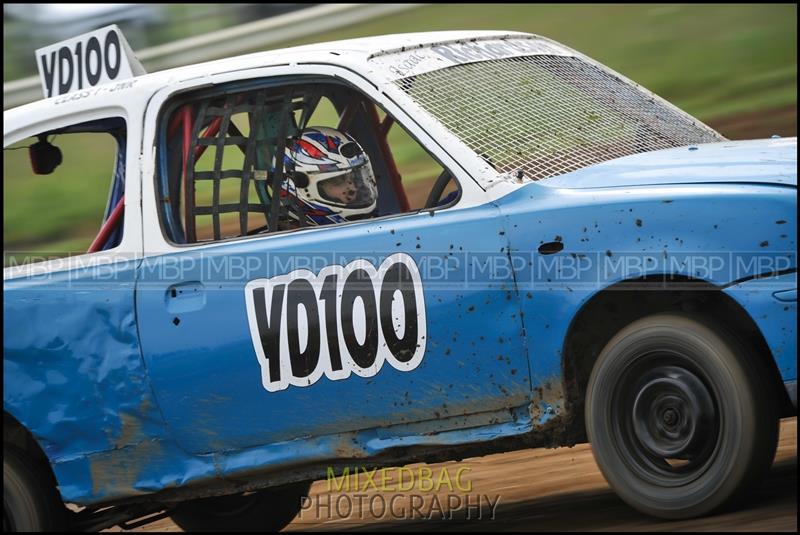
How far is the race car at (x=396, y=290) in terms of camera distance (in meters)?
4.25

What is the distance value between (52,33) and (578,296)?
17094mm

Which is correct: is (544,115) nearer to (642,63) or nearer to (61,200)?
(642,63)

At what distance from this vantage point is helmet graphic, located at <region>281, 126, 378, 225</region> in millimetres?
5176

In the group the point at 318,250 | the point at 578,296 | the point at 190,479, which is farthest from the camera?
the point at 190,479

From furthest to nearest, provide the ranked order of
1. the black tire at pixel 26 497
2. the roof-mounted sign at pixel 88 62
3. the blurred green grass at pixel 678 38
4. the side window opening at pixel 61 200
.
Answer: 1. the side window opening at pixel 61 200
2. the blurred green grass at pixel 678 38
3. the roof-mounted sign at pixel 88 62
4. the black tire at pixel 26 497

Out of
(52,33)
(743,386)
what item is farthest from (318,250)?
(52,33)

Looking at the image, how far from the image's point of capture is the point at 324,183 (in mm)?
5195

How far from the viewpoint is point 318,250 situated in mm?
4789

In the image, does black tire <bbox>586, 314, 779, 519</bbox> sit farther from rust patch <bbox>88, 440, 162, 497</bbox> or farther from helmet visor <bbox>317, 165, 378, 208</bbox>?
rust patch <bbox>88, 440, 162, 497</bbox>

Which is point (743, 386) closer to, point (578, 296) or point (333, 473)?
point (578, 296)

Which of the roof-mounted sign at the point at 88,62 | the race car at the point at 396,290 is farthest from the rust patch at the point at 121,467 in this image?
the roof-mounted sign at the point at 88,62

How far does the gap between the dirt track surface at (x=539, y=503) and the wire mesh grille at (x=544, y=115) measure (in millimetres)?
1259

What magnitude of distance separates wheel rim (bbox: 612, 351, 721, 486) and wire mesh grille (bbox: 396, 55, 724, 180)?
2.60 feet

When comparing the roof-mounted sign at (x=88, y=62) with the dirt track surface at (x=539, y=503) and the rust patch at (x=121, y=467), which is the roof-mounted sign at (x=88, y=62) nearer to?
the rust patch at (x=121, y=467)
